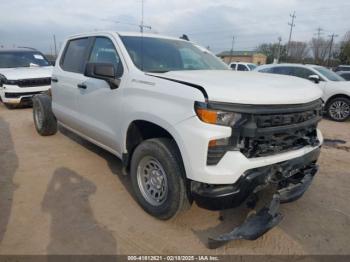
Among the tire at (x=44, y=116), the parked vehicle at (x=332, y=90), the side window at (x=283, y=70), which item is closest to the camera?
the tire at (x=44, y=116)

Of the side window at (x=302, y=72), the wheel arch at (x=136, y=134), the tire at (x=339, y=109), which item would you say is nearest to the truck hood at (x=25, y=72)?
the wheel arch at (x=136, y=134)

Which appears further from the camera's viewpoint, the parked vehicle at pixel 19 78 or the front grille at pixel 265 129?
the parked vehicle at pixel 19 78

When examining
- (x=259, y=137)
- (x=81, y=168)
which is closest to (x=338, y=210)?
(x=259, y=137)

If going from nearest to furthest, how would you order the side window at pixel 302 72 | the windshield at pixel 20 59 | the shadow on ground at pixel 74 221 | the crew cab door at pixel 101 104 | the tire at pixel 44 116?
1. the shadow on ground at pixel 74 221
2. the crew cab door at pixel 101 104
3. the tire at pixel 44 116
4. the side window at pixel 302 72
5. the windshield at pixel 20 59

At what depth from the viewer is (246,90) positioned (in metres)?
2.57

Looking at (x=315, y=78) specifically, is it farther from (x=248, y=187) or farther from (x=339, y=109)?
(x=248, y=187)

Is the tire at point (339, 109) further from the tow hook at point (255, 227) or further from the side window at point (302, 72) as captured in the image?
the tow hook at point (255, 227)

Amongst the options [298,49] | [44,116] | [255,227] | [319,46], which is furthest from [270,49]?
[255,227]

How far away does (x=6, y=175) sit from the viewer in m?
4.32

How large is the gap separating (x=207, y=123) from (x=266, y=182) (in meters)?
0.75

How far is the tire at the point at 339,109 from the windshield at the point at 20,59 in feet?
29.9

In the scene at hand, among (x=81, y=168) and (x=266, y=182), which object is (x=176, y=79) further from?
(x=81, y=168)

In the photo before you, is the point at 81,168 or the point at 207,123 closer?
the point at 207,123

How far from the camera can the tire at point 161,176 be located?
2834 mm
